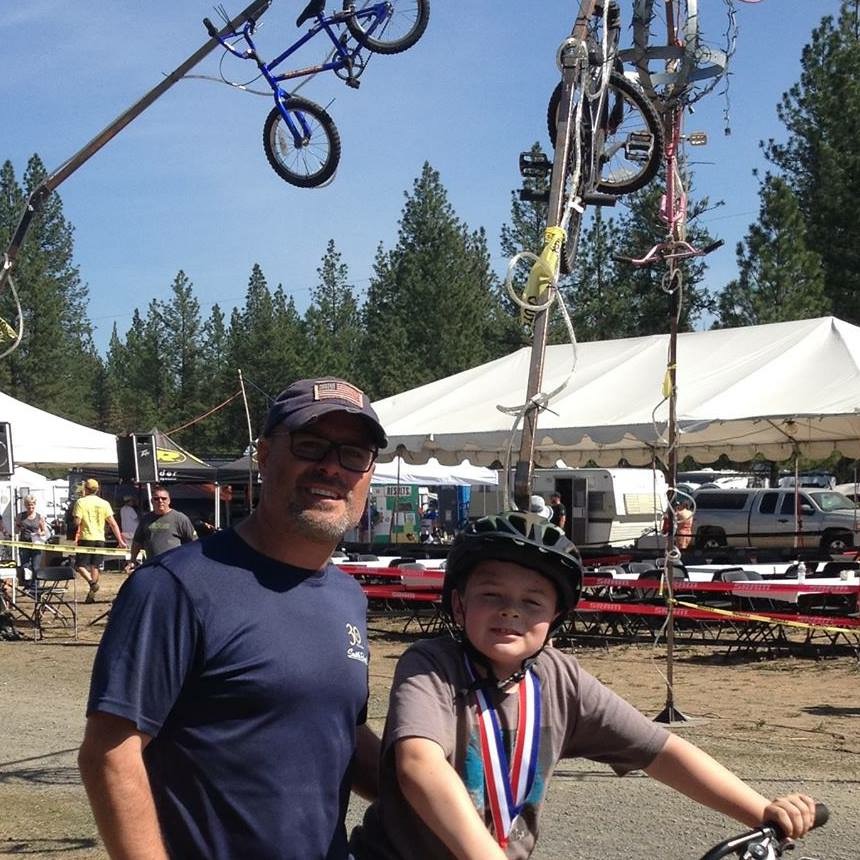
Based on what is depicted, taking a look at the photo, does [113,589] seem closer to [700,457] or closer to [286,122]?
[700,457]

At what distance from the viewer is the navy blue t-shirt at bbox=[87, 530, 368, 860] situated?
2.24 metres

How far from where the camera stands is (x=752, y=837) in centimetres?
225

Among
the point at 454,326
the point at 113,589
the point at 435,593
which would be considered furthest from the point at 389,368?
the point at 435,593

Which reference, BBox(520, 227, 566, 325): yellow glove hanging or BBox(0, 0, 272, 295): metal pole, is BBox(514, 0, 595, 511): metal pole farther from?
BBox(0, 0, 272, 295): metal pole

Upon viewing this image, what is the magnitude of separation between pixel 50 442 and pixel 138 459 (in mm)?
4507

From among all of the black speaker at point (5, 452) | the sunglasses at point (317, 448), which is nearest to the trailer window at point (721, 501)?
the black speaker at point (5, 452)

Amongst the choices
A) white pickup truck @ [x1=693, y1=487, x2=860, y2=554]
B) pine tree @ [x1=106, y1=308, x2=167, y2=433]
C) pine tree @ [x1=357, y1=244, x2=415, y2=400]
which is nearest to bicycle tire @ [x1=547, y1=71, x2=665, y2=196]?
white pickup truck @ [x1=693, y1=487, x2=860, y2=554]

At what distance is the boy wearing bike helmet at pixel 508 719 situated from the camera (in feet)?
7.73

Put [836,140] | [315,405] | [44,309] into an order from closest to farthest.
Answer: [315,405] < [836,140] < [44,309]

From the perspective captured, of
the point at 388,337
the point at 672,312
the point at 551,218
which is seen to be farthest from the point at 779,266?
the point at 551,218

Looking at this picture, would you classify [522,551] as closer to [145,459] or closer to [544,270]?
[544,270]

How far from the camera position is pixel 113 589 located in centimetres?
2480

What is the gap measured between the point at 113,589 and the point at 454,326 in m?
33.9

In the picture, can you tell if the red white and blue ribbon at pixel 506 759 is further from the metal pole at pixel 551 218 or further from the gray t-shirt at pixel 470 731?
the metal pole at pixel 551 218
